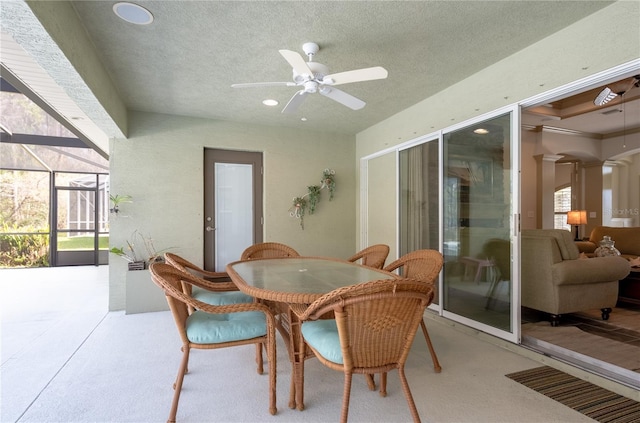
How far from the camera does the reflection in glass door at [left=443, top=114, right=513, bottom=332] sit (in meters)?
3.05

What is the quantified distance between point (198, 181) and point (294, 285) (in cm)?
327

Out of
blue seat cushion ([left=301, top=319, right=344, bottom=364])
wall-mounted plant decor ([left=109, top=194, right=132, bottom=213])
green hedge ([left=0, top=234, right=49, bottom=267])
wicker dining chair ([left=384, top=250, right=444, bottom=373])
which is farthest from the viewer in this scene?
green hedge ([left=0, top=234, right=49, bottom=267])

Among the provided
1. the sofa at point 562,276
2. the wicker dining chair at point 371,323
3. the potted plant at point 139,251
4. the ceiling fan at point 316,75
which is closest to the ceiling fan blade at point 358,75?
the ceiling fan at point 316,75

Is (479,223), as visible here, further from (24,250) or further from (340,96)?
(24,250)

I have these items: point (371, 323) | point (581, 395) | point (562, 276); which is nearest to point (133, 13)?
point (371, 323)

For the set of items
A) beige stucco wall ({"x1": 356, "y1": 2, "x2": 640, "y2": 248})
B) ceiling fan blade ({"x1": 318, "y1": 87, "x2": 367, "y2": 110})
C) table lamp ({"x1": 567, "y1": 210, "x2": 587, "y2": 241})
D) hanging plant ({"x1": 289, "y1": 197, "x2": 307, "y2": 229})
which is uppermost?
beige stucco wall ({"x1": 356, "y1": 2, "x2": 640, "y2": 248})

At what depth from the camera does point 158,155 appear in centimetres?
456

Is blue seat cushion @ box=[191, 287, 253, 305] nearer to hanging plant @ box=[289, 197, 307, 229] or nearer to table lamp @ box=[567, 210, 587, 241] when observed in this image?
hanging plant @ box=[289, 197, 307, 229]

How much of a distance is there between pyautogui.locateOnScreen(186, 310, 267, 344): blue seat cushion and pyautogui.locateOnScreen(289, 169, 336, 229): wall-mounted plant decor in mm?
3208

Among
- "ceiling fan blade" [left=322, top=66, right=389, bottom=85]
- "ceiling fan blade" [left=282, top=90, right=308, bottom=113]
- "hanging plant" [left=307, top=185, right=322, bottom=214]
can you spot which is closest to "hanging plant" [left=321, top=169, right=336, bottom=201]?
"hanging plant" [left=307, top=185, right=322, bottom=214]

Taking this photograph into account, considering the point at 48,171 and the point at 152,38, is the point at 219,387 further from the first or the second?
Result: the point at 48,171

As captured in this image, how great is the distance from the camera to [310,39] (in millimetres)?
2668

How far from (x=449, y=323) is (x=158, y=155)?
14.0ft

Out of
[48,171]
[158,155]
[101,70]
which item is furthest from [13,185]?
[101,70]
